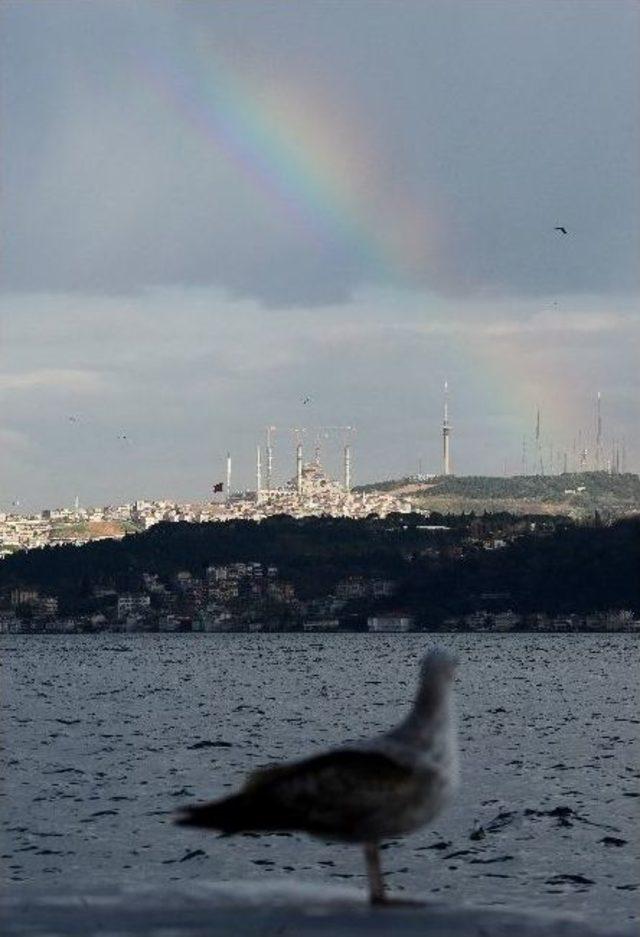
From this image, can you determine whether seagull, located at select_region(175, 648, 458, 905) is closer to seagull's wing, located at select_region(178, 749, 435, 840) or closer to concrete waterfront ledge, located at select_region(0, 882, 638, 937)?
seagull's wing, located at select_region(178, 749, 435, 840)

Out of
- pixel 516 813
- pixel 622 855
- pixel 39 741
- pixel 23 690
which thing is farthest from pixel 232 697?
pixel 622 855

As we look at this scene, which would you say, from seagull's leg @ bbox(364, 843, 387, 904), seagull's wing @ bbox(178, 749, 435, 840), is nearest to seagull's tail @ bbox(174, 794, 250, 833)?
seagull's wing @ bbox(178, 749, 435, 840)

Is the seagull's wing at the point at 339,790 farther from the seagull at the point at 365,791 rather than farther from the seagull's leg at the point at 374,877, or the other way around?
the seagull's leg at the point at 374,877

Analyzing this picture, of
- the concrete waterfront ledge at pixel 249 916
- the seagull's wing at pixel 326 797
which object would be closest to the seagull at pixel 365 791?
the seagull's wing at pixel 326 797

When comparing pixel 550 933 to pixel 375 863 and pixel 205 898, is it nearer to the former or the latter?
pixel 375 863

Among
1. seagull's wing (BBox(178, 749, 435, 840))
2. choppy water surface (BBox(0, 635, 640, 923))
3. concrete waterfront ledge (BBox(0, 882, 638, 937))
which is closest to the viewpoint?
concrete waterfront ledge (BBox(0, 882, 638, 937))

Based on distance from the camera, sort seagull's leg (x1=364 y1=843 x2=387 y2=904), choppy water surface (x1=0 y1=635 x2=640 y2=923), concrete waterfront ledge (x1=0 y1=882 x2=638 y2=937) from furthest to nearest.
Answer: choppy water surface (x1=0 y1=635 x2=640 y2=923) < seagull's leg (x1=364 y1=843 x2=387 y2=904) < concrete waterfront ledge (x1=0 y1=882 x2=638 y2=937)

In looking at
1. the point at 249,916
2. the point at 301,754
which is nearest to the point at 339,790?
the point at 249,916
